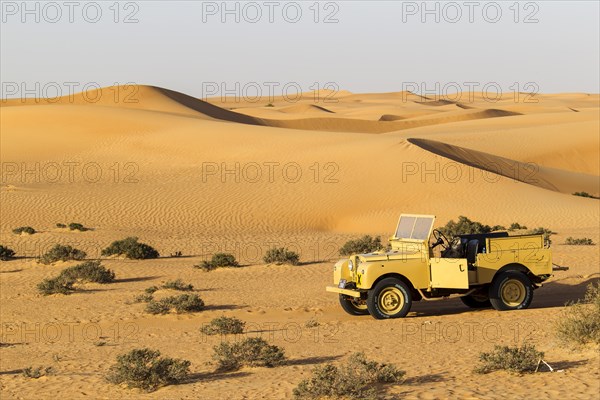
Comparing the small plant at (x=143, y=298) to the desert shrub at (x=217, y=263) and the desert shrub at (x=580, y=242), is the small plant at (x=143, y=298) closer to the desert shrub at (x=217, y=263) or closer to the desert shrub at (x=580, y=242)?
the desert shrub at (x=217, y=263)

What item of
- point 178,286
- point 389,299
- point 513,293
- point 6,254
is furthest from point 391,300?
point 6,254

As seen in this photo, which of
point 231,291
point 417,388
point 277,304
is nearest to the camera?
point 417,388

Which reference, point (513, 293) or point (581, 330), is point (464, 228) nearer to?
point (513, 293)

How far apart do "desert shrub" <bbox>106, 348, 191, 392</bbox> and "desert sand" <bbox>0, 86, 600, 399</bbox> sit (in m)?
0.17

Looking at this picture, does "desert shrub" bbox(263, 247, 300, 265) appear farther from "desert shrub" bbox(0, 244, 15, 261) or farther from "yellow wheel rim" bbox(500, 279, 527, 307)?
"yellow wheel rim" bbox(500, 279, 527, 307)

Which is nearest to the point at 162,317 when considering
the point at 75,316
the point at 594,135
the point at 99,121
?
the point at 75,316

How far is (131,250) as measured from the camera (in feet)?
79.1

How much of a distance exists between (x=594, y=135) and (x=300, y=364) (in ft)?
177

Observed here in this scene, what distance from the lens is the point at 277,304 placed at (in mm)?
17266

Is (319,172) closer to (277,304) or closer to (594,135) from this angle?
(277,304)

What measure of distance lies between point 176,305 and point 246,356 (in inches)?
208

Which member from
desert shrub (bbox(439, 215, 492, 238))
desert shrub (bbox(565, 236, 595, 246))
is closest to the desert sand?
desert shrub (bbox(565, 236, 595, 246))

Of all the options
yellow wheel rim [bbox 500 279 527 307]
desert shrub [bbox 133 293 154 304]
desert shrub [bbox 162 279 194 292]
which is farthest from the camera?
desert shrub [bbox 162 279 194 292]

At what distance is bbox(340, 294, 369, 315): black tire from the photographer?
50.4 ft
